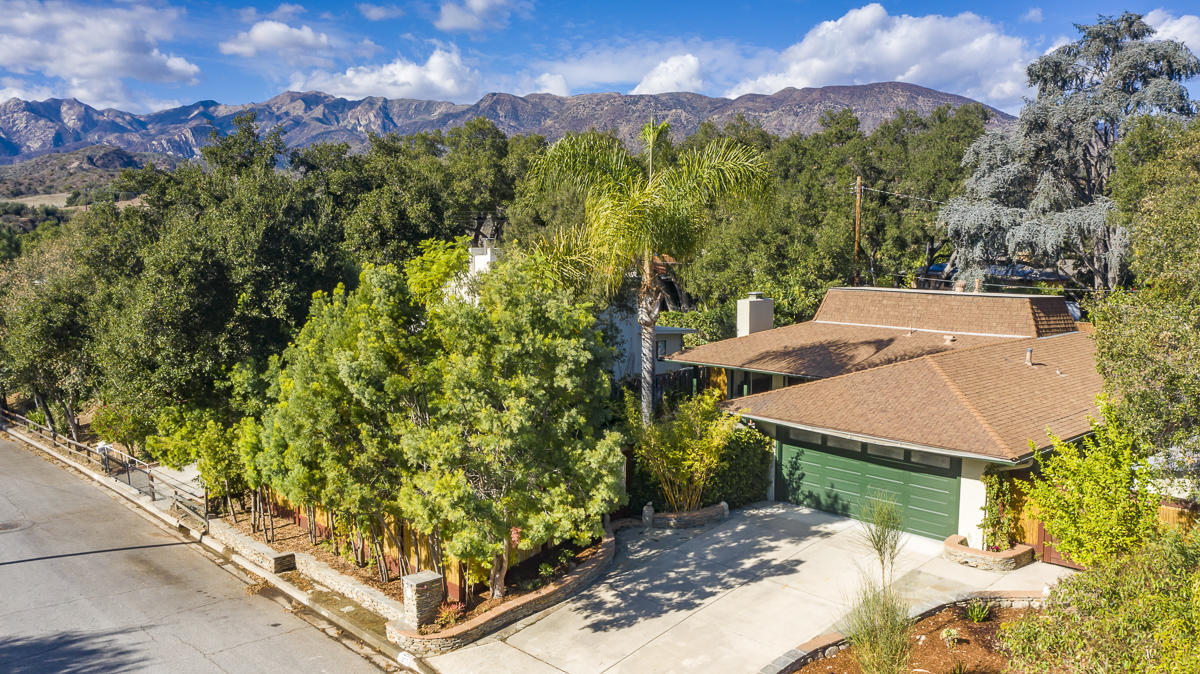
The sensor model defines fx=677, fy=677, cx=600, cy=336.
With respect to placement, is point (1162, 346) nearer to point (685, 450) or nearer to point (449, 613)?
point (685, 450)

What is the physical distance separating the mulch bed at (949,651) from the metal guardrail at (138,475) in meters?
15.0

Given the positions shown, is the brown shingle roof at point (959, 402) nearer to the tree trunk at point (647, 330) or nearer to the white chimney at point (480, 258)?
the tree trunk at point (647, 330)

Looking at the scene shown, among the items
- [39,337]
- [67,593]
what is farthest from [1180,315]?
[39,337]

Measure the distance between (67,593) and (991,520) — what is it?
18372 millimetres

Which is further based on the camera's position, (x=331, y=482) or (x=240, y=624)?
(x=240, y=624)

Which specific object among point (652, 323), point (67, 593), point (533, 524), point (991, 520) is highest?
point (652, 323)

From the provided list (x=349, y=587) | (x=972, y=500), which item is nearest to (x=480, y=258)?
(x=349, y=587)

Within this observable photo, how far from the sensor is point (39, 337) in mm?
24219

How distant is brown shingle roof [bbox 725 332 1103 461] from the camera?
1359 centimetres

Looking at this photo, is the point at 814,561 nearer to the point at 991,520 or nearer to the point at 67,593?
the point at 991,520

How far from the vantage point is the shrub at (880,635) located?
8.35 metres

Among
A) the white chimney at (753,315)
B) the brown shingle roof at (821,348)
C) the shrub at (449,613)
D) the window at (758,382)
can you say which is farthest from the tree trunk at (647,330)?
the white chimney at (753,315)

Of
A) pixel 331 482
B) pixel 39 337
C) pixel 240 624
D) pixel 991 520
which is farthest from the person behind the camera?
pixel 39 337

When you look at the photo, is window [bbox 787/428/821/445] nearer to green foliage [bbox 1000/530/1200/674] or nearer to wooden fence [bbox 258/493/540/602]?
wooden fence [bbox 258/493/540/602]
